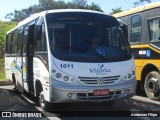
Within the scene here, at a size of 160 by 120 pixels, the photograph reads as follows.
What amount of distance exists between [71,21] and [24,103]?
3.52 m

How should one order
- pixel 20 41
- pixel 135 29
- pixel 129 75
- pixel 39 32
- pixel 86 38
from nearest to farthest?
1. pixel 129 75
2. pixel 86 38
3. pixel 39 32
4. pixel 20 41
5. pixel 135 29

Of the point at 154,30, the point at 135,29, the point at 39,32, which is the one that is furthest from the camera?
the point at 135,29

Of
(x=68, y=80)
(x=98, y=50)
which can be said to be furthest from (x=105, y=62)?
(x=68, y=80)

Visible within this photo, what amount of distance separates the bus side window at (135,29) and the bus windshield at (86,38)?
307cm

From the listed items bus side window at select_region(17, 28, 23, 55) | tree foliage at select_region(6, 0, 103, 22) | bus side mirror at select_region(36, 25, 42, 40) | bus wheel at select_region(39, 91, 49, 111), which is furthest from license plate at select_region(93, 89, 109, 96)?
tree foliage at select_region(6, 0, 103, 22)

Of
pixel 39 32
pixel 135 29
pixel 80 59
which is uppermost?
pixel 135 29

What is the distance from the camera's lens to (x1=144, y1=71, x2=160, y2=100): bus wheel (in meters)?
11.6

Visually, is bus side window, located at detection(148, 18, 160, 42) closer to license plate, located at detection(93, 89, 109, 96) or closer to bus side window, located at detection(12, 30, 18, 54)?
license plate, located at detection(93, 89, 109, 96)

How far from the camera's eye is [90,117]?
880 cm

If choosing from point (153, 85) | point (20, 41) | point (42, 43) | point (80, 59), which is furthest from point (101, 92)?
point (20, 41)

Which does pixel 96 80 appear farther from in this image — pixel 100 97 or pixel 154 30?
pixel 154 30

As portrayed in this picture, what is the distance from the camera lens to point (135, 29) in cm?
1312

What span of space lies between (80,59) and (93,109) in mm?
1926

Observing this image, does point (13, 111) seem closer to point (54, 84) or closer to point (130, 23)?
point (54, 84)
